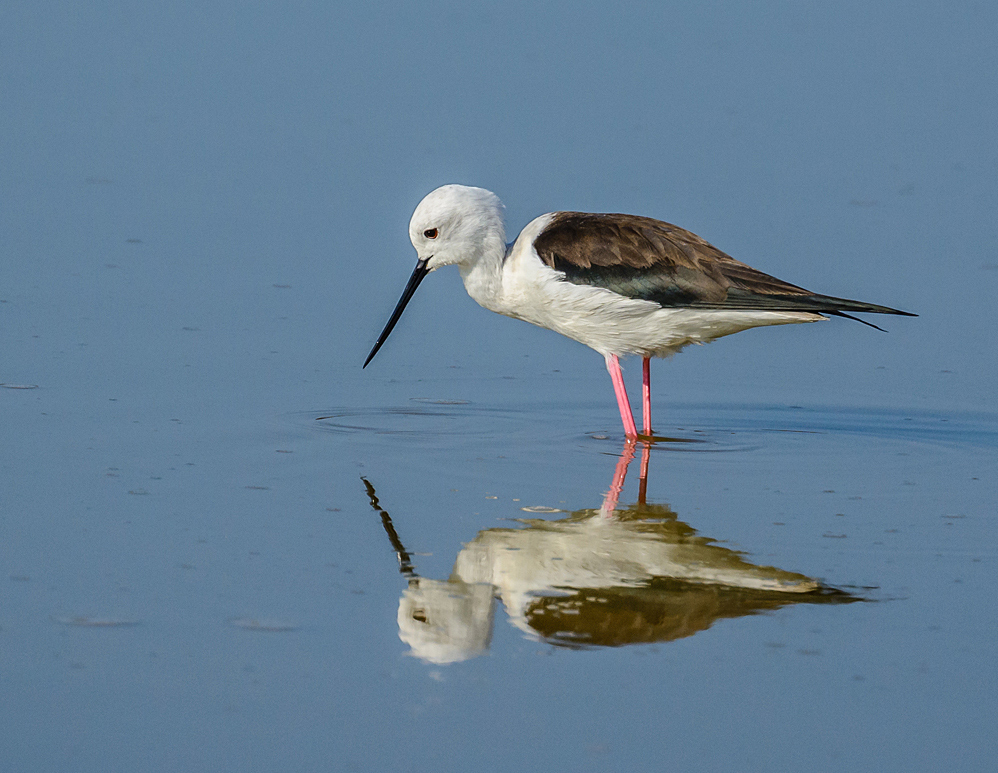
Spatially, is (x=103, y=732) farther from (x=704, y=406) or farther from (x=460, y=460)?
(x=704, y=406)

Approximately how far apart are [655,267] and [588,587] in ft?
8.53

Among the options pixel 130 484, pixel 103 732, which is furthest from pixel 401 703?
pixel 130 484

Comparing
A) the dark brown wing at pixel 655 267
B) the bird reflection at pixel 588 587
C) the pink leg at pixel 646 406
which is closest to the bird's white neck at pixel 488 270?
the dark brown wing at pixel 655 267

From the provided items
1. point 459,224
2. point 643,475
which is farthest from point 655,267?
point 643,475

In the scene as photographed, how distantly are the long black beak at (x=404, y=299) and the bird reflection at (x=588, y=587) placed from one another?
2.13m

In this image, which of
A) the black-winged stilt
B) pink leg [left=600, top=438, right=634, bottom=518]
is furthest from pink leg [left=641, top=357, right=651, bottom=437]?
pink leg [left=600, top=438, right=634, bottom=518]

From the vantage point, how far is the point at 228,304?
9.04m

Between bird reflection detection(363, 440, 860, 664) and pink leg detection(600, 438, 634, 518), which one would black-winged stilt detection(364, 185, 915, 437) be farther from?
bird reflection detection(363, 440, 860, 664)

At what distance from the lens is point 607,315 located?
286 inches

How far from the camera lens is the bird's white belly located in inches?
281

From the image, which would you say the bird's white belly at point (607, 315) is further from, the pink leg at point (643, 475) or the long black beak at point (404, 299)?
the pink leg at point (643, 475)

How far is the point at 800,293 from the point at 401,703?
365cm

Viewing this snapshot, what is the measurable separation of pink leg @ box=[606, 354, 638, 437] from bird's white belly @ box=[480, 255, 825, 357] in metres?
0.06

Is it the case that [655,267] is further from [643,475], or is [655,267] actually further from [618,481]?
[618,481]
